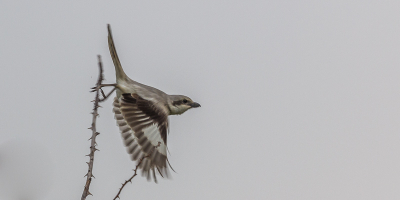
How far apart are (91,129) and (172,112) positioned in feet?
12.8

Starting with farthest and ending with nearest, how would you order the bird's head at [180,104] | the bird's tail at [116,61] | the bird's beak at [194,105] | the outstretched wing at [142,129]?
the bird's beak at [194,105], the bird's head at [180,104], the bird's tail at [116,61], the outstretched wing at [142,129]

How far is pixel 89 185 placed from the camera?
250 centimetres

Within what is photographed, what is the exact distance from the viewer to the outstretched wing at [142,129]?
5.63 m

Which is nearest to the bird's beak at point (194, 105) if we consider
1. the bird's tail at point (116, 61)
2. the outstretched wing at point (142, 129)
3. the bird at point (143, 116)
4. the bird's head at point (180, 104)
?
the bird's head at point (180, 104)

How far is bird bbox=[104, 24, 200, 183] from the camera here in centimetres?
566

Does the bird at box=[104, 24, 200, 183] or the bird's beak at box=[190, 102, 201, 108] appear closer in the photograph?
the bird at box=[104, 24, 200, 183]

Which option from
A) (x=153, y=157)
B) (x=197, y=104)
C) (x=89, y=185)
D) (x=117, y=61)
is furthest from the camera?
(x=197, y=104)

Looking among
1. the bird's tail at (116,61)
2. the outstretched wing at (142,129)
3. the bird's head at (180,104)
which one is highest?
the bird's tail at (116,61)

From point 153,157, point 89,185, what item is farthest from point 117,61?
point 89,185

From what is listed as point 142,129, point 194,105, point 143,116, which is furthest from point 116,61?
point 194,105

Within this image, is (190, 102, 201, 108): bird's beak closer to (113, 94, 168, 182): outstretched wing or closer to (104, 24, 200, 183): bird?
(104, 24, 200, 183): bird

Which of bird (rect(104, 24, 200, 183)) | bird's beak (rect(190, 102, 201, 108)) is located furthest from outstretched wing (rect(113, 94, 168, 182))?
bird's beak (rect(190, 102, 201, 108))

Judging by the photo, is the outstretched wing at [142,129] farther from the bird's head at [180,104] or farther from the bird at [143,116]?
the bird's head at [180,104]

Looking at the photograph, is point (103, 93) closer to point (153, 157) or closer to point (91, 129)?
point (153, 157)
